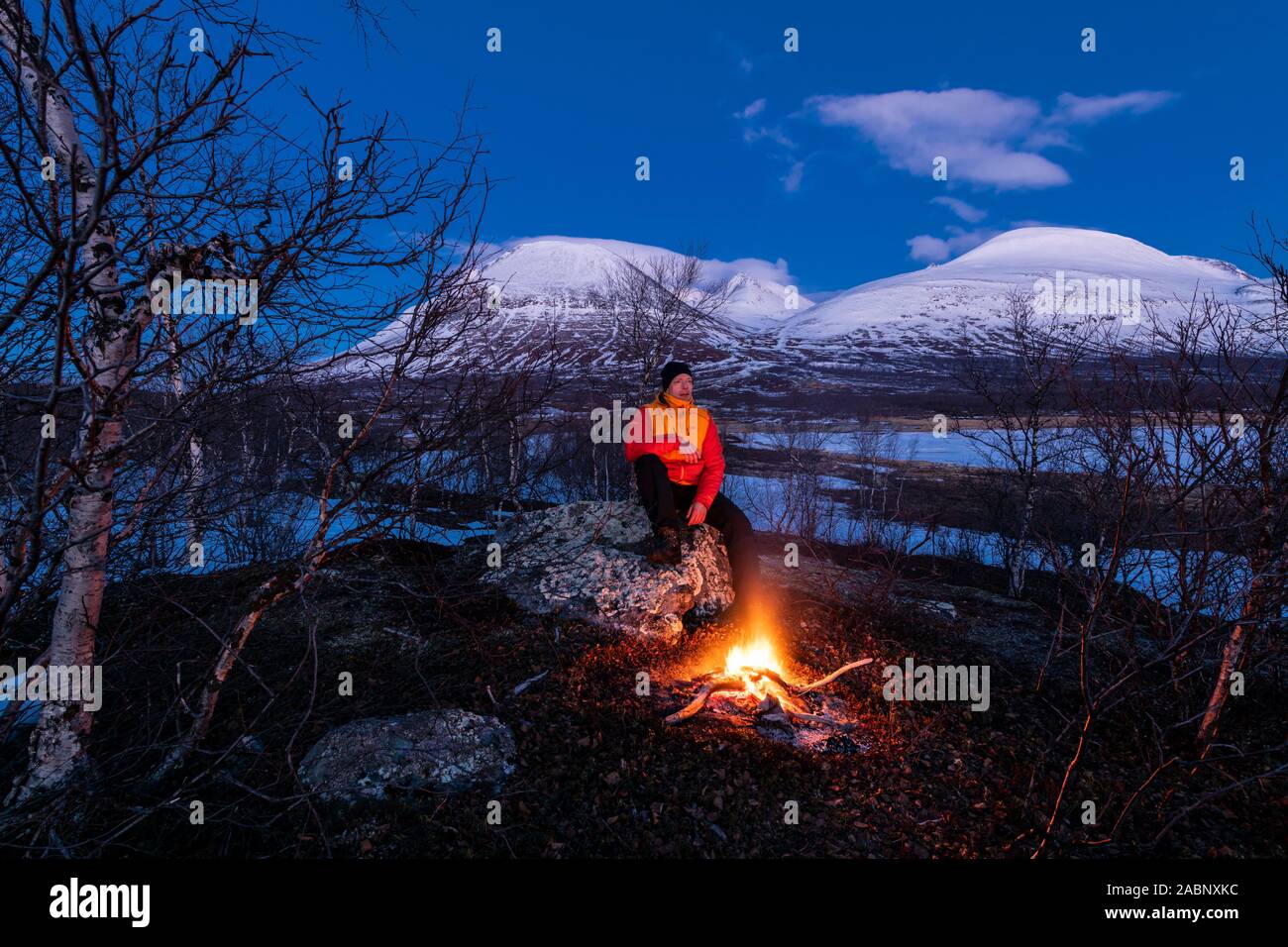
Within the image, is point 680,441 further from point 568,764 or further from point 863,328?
point 863,328

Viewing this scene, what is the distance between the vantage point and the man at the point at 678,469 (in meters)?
6.07

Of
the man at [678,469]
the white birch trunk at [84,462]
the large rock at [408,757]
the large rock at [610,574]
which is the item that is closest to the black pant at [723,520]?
the man at [678,469]

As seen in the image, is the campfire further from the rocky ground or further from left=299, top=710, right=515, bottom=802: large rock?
A: left=299, top=710, right=515, bottom=802: large rock

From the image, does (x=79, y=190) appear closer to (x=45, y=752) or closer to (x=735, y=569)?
(x=45, y=752)

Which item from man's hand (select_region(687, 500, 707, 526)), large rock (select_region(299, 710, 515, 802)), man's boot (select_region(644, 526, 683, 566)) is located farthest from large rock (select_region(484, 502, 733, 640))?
large rock (select_region(299, 710, 515, 802))

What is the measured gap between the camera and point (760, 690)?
4.98 m

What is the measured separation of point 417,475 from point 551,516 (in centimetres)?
378

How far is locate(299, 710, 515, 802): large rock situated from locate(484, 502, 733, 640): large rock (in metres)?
2.00

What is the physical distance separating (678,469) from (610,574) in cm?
138

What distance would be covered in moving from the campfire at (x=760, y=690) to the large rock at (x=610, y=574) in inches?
33.2

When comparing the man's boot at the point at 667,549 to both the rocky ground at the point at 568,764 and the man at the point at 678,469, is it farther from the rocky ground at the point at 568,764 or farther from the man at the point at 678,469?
the rocky ground at the point at 568,764

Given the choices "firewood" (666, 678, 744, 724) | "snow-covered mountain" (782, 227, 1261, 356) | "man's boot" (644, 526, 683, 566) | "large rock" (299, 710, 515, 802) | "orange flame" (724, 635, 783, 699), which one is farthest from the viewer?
"snow-covered mountain" (782, 227, 1261, 356)

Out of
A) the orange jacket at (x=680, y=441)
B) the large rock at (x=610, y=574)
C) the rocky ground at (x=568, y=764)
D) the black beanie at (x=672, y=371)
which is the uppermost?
the black beanie at (x=672, y=371)

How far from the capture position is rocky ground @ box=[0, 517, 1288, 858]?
3340 mm
